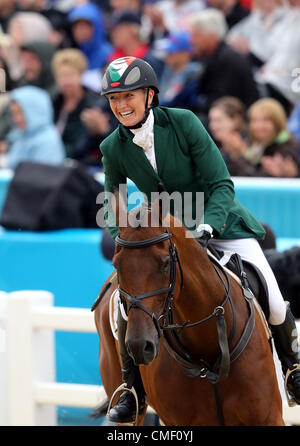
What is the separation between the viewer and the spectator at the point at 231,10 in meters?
10.9

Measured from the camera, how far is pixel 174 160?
4.05m

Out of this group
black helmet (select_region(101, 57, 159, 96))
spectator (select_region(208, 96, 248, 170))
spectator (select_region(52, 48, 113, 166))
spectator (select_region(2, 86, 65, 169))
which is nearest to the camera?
black helmet (select_region(101, 57, 159, 96))

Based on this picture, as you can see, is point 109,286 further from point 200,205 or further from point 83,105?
point 83,105

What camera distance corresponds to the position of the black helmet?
383 cm

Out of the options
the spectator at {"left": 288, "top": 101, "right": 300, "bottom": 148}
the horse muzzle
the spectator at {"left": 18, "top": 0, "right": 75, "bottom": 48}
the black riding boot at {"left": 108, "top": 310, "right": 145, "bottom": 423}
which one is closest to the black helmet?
the horse muzzle

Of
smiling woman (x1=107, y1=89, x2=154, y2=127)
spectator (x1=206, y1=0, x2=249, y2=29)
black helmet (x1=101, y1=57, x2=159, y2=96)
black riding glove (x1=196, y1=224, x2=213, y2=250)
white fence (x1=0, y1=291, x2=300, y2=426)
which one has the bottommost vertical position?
white fence (x1=0, y1=291, x2=300, y2=426)

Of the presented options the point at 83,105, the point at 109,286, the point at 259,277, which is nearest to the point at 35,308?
the point at 109,286

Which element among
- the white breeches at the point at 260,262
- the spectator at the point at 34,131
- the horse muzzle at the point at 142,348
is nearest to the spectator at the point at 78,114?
the spectator at the point at 34,131

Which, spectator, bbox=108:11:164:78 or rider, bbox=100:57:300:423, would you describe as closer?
rider, bbox=100:57:300:423

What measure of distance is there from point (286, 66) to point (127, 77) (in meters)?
5.90

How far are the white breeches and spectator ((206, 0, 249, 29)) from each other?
23.2ft

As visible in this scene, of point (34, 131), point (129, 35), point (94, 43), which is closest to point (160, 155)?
point (34, 131)

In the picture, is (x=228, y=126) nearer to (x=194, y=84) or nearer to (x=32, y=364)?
(x=194, y=84)

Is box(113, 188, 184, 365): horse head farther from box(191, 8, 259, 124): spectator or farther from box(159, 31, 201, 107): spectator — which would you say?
box(159, 31, 201, 107): spectator
